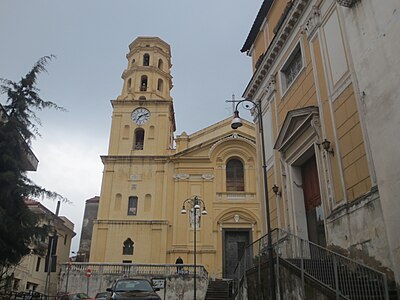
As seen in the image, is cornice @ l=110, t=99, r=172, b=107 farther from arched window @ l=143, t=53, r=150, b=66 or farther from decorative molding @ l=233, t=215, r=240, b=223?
decorative molding @ l=233, t=215, r=240, b=223

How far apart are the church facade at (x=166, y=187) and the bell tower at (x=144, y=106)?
90 mm

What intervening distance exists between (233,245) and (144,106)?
14.7 meters

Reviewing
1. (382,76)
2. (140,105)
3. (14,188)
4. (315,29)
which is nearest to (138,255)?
(140,105)

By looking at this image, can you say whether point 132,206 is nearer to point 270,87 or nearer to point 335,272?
point 270,87

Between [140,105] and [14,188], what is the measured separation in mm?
23429

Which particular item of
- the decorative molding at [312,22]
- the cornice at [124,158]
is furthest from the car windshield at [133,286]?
the cornice at [124,158]

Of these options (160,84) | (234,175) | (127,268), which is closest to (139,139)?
(160,84)

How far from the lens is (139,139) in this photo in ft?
115

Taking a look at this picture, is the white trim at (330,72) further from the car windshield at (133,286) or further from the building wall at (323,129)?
the car windshield at (133,286)

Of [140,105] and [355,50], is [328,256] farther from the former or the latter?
[140,105]

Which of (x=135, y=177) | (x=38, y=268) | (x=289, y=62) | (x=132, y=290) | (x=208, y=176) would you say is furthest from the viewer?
(x=38, y=268)

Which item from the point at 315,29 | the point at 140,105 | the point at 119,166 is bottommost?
the point at 315,29

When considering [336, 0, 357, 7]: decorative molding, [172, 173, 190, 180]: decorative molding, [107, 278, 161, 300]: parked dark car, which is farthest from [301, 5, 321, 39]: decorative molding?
[172, 173, 190, 180]: decorative molding

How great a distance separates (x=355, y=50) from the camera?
393 inches
